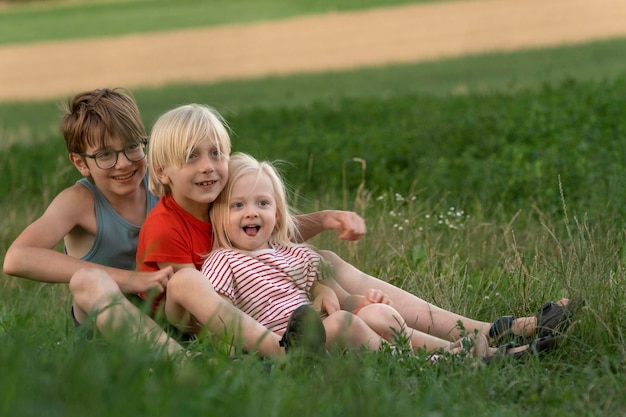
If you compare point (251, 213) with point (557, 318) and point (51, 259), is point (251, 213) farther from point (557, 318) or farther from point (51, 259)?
point (557, 318)

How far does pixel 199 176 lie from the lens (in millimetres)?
5062

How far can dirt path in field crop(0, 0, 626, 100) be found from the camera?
29.7m

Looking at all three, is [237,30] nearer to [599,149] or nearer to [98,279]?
[599,149]

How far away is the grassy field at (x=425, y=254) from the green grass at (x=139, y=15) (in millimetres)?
29655

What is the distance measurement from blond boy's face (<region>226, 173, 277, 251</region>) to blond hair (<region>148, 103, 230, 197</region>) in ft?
0.64

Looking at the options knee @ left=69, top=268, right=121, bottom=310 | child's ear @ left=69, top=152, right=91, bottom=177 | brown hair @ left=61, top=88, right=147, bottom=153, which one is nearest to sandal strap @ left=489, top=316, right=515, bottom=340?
knee @ left=69, top=268, right=121, bottom=310

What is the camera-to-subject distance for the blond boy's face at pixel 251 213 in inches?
199

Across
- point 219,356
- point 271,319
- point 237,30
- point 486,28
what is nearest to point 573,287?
point 271,319

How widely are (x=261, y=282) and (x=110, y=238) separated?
32.7 inches

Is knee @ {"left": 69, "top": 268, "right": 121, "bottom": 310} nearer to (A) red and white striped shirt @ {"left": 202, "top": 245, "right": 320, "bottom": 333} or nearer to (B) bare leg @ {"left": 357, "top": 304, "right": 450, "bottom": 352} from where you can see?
(A) red and white striped shirt @ {"left": 202, "top": 245, "right": 320, "bottom": 333}

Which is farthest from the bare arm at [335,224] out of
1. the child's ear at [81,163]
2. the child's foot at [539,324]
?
the child's ear at [81,163]

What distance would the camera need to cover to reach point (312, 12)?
44.4m

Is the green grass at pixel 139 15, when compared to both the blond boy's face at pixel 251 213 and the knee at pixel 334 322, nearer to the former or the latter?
the blond boy's face at pixel 251 213

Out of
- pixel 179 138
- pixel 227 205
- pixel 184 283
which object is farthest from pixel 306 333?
pixel 179 138
